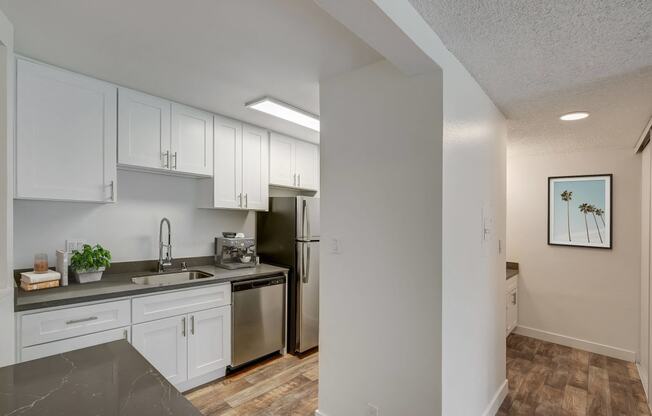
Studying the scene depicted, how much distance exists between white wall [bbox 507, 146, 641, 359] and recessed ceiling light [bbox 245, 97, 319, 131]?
2.77 metres

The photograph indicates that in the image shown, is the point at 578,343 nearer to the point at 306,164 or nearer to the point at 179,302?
the point at 306,164

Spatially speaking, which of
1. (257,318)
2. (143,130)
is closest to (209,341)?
(257,318)

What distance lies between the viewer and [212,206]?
10.1ft

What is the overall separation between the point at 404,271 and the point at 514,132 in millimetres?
2298

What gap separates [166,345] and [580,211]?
14.3 feet

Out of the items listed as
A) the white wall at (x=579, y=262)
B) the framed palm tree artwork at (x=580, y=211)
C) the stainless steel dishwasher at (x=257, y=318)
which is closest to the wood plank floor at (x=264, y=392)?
the stainless steel dishwasher at (x=257, y=318)

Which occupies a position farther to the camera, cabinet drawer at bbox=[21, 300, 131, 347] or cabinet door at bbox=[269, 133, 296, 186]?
cabinet door at bbox=[269, 133, 296, 186]

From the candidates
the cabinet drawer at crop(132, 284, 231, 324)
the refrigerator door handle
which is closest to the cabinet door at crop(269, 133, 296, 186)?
the refrigerator door handle

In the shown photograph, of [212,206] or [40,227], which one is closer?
[40,227]

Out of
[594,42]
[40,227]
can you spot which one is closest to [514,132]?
[594,42]

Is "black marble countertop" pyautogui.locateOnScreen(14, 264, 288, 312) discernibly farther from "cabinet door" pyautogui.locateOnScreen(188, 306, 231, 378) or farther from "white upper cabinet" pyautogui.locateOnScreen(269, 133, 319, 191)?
"white upper cabinet" pyautogui.locateOnScreen(269, 133, 319, 191)

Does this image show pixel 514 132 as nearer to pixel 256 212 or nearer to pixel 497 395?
pixel 497 395

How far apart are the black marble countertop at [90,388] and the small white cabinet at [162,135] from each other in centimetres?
170

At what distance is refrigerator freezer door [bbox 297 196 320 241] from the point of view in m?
3.32
